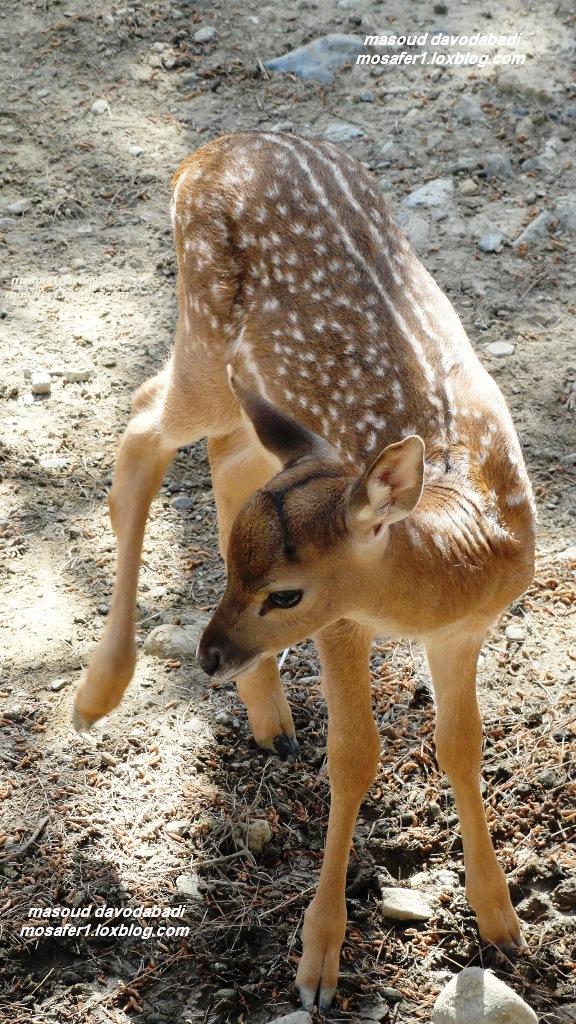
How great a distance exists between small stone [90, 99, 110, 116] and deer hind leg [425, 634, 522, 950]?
4935 mm

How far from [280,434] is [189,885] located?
1.54m

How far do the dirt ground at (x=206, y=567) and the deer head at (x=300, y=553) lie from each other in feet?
3.59

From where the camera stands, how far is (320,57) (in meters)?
7.64

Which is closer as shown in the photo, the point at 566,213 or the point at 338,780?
the point at 338,780

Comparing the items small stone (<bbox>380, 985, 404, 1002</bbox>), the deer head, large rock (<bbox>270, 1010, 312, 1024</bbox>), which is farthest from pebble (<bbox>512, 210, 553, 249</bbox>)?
large rock (<bbox>270, 1010, 312, 1024</bbox>)

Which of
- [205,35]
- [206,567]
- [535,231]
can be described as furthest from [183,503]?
[205,35]

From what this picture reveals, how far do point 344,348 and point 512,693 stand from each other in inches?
58.6

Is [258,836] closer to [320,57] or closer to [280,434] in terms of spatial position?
[280,434]

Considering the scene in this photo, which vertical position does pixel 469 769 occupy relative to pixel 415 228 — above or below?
below

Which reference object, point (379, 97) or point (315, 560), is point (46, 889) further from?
point (379, 97)

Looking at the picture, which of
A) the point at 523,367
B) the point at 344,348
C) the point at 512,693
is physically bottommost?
the point at 512,693

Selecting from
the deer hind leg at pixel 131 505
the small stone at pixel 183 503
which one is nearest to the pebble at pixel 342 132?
the small stone at pixel 183 503

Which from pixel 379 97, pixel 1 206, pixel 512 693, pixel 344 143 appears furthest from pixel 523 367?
pixel 1 206

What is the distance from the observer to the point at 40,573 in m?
4.80
